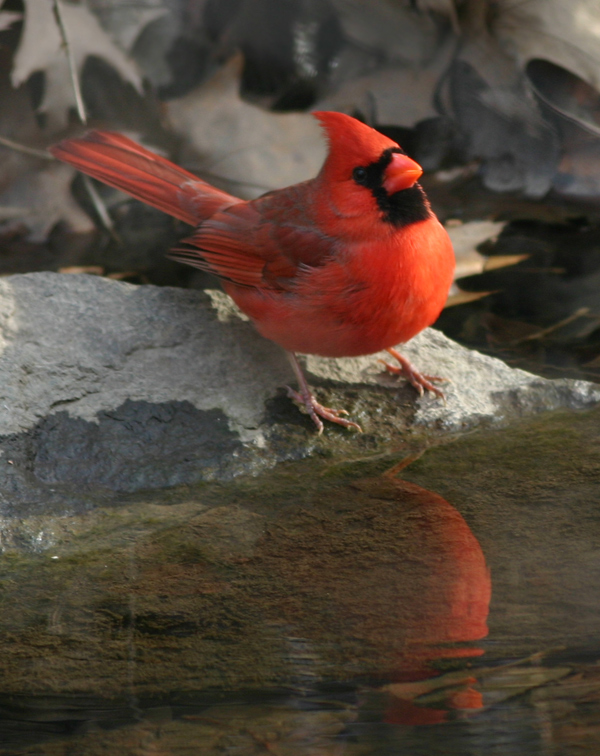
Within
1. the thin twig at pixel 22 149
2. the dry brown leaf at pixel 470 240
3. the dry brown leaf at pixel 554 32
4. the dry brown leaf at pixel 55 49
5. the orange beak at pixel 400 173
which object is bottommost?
the thin twig at pixel 22 149

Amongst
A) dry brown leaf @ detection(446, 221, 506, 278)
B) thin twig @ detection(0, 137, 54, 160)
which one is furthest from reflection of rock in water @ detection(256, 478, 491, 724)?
thin twig @ detection(0, 137, 54, 160)

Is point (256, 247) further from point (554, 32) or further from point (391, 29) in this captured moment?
point (554, 32)

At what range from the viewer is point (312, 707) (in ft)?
5.95

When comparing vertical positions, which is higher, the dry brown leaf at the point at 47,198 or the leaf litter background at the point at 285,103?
the leaf litter background at the point at 285,103

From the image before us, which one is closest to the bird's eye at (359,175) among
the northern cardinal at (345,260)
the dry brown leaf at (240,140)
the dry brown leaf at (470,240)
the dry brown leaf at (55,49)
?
the northern cardinal at (345,260)

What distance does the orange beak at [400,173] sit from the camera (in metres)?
2.91

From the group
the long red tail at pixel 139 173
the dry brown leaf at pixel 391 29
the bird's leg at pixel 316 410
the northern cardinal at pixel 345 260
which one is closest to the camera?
the northern cardinal at pixel 345 260

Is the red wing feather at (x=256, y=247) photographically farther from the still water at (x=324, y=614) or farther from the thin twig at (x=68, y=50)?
the thin twig at (x=68, y=50)

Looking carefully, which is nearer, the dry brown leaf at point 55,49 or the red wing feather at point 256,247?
the red wing feather at point 256,247

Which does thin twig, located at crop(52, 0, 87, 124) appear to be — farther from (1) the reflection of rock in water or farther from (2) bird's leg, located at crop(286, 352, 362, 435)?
(1) the reflection of rock in water

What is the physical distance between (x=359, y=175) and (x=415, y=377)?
28.7 inches

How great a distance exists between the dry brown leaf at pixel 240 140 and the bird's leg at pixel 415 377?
219 cm

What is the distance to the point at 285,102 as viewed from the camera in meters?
5.57

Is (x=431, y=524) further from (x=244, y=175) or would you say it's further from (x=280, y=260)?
(x=244, y=175)
